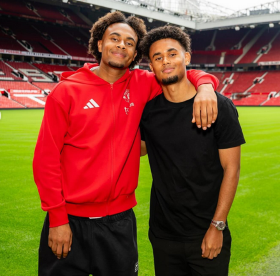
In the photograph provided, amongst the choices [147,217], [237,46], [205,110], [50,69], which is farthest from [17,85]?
[205,110]

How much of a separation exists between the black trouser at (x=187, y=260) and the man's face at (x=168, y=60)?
1101 mm

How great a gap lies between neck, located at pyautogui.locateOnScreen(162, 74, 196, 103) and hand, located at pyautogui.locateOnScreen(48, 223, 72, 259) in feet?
3.66

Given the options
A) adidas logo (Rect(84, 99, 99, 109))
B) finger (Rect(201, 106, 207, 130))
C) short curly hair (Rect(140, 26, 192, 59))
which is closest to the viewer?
finger (Rect(201, 106, 207, 130))

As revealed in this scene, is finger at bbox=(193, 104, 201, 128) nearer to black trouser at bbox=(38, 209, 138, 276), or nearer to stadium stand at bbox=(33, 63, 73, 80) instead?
black trouser at bbox=(38, 209, 138, 276)

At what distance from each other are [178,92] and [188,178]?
598 mm

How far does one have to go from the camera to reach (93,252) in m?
2.21

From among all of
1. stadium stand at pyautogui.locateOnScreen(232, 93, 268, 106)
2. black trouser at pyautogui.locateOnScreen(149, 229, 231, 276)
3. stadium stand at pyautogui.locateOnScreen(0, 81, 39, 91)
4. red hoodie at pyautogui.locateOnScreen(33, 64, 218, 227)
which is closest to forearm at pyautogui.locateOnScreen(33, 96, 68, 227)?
red hoodie at pyautogui.locateOnScreen(33, 64, 218, 227)

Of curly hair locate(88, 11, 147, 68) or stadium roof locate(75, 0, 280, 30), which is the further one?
stadium roof locate(75, 0, 280, 30)

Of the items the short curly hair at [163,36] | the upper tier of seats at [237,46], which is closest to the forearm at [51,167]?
the short curly hair at [163,36]

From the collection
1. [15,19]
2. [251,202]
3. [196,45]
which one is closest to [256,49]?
[196,45]

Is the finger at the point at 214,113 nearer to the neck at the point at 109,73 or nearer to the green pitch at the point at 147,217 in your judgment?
the neck at the point at 109,73

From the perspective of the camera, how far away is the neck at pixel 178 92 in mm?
2295

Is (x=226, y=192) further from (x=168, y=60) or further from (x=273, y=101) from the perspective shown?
(x=273, y=101)

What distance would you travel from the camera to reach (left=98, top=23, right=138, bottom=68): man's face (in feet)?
8.01
